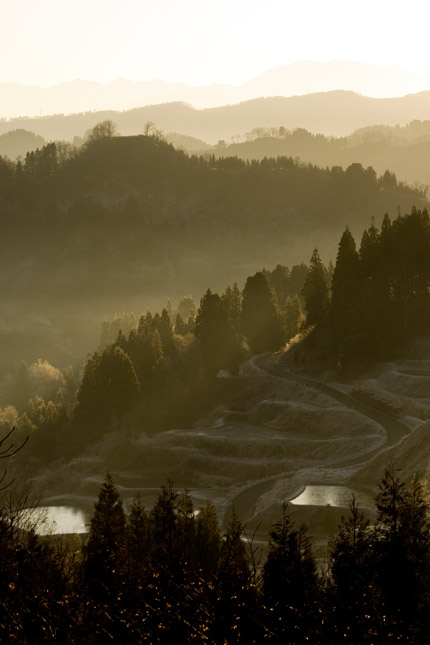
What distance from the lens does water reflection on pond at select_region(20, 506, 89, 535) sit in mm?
68688

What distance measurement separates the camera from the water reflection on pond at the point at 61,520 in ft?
225

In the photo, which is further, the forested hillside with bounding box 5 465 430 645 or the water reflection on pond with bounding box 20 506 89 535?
the water reflection on pond with bounding box 20 506 89 535

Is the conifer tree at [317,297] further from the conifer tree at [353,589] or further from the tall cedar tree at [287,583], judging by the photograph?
the tall cedar tree at [287,583]

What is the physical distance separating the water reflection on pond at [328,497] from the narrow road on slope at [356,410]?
14.8ft

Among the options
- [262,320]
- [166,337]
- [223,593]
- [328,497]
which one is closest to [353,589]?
[223,593]

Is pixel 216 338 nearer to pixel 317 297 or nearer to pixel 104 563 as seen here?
pixel 317 297

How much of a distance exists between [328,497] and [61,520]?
937 inches

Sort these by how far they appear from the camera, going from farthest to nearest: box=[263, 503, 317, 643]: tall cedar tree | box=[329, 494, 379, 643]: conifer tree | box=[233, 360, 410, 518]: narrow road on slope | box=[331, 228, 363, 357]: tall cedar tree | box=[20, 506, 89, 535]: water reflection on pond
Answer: box=[331, 228, 363, 357]: tall cedar tree → box=[233, 360, 410, 518]: narrow road on slope → box=[20, 506, 89, 535]: water reflection on pond → box=[263, 503, 317, 643]: tall cedar tree → box=[329, 494, 379, 643]: conifer tree

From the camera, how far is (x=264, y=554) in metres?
52.7

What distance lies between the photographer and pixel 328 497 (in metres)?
63.5

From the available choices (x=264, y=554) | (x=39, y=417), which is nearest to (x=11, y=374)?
(x=39, y=417)

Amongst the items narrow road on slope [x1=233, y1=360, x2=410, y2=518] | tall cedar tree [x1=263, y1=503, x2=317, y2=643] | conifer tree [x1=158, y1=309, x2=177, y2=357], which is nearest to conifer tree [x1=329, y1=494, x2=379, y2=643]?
tall cedar tree [x1=263, y1=503, x2=317, y2=643]

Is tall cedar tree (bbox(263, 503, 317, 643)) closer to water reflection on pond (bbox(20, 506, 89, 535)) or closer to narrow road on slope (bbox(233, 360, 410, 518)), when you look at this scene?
narrow road on slope (bbox(233, 360, 410, 518))

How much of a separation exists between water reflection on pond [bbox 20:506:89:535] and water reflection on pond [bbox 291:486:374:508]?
17.5 meters
